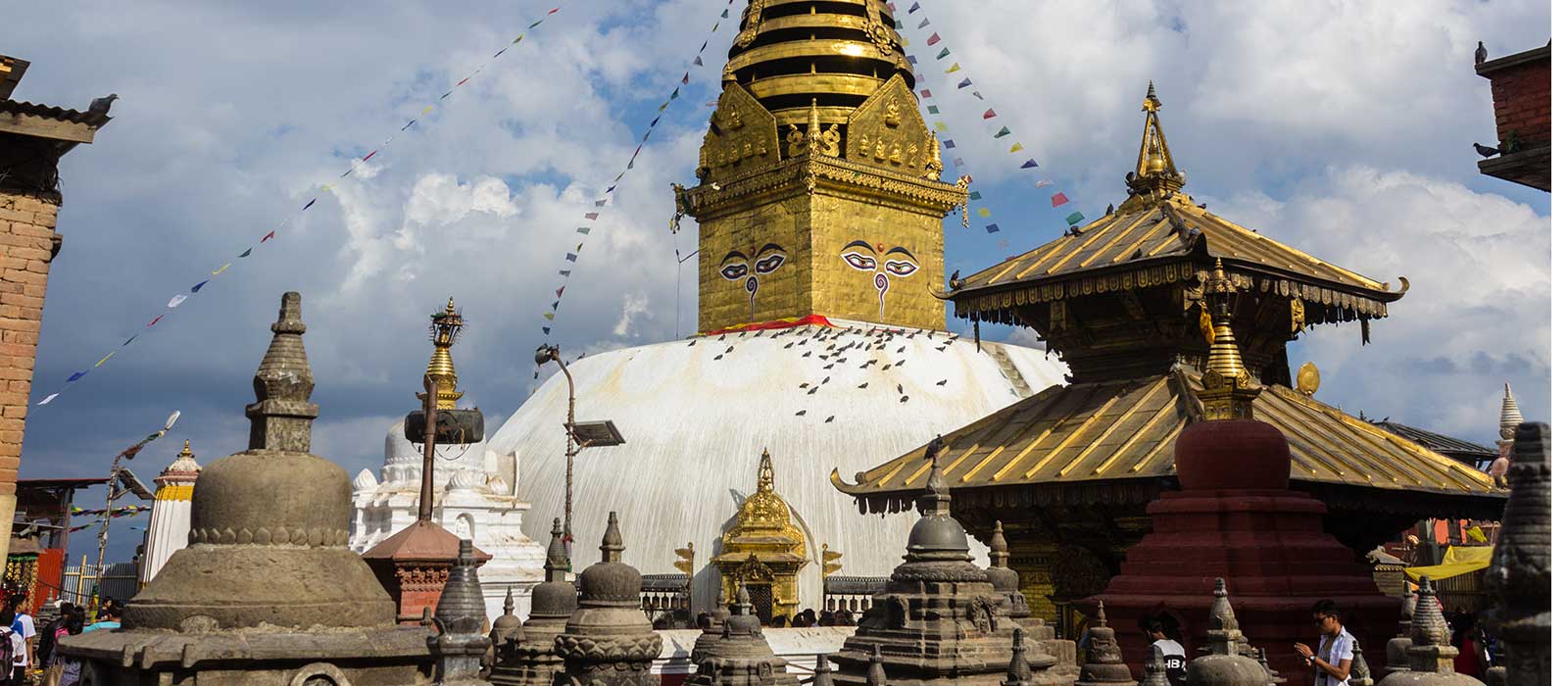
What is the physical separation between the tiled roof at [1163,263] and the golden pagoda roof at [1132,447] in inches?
53.0

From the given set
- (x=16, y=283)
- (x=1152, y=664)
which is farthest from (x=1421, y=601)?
(x=16, y=283)

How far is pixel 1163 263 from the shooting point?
47.8ft

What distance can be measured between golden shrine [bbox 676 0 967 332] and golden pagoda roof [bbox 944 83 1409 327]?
1424 cm

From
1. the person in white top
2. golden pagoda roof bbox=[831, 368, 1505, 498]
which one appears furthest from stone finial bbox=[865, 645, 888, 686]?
golden pagoda roof bbox=[831, 368, 1505, 498]

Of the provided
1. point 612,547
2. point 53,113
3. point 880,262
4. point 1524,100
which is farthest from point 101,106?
point 880,262

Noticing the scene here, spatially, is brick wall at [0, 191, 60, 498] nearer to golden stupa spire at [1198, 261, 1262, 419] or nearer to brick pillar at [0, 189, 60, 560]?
brick pillar at [0, 189, 60, 560]

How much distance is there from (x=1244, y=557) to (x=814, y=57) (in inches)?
969

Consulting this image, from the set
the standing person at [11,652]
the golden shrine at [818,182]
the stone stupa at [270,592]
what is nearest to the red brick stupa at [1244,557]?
the stone stupa at [270,592]

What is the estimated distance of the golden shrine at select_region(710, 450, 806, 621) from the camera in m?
23.8

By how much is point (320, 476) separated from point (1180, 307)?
12.0 meters

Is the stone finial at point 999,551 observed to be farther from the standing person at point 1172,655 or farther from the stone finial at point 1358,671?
the stone finial at point 1358,671

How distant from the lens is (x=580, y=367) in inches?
1246

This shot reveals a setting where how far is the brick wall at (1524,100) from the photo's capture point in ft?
37.8

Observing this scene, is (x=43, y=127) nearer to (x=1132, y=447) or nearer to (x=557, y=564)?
(x=557, y=564)
